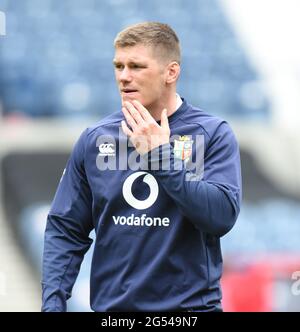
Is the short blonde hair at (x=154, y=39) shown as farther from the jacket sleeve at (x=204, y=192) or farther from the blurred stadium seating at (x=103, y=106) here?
the blurred stadium seating at (x=103, y=106)

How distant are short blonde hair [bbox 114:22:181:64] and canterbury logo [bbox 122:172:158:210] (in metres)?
0.44

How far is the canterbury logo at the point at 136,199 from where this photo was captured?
300 centimetres

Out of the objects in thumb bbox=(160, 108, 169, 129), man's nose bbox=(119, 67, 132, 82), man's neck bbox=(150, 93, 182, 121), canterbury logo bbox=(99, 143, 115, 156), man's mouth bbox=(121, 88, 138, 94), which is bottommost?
canterbury logo bbox=(99, 143, 115, 156)

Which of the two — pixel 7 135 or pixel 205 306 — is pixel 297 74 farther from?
pixel 205 306

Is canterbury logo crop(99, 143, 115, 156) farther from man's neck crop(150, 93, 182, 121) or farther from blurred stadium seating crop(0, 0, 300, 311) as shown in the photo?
blurred stadium seating crop(0, 0, 300, 311)

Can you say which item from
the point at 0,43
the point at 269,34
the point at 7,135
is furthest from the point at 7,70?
the point at 269,34

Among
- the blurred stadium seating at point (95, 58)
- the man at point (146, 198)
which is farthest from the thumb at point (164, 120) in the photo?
the blurred stadium seating at point (95, 58)

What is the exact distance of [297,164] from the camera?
7887 millimetres

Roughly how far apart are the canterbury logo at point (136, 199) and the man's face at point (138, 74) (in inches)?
10.3

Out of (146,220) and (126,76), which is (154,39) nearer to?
(126,76)

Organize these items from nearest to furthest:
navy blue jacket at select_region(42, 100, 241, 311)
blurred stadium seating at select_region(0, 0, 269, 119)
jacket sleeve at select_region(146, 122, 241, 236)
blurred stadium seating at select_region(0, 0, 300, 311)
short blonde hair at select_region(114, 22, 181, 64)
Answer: jacket sleeve at select_region(146, 122, 241, 236) < navy blue jacket at select_region(42, 100, 241, 311) < short blonde hair at select_region(114, 22, 181, 64) < blurred stadium seating at select_region(0, 0, 300, 311) < blurred stadium seating at select_region(0, 0, 269, 119)

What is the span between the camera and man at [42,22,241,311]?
2900 millimetres

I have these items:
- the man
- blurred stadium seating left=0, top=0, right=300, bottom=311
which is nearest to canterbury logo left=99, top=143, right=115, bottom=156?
the man
